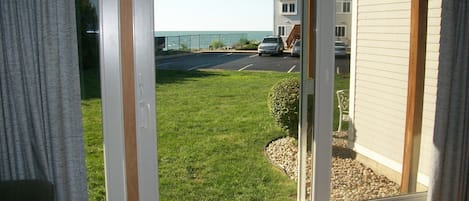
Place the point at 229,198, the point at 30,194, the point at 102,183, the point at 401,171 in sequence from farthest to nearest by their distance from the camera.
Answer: the point at 229,198 → the point at 401,171 → the point at 102,183 → the point at 30,194

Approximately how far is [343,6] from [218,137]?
137cm

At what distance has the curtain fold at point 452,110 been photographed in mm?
2535

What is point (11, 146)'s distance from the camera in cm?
198

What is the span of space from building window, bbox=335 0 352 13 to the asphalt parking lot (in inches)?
11.3

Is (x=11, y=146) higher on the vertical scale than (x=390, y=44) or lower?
lower

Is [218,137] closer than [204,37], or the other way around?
[204,37]

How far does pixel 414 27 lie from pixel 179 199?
1.89 m

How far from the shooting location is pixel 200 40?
2.65 m

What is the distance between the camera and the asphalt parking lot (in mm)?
2709

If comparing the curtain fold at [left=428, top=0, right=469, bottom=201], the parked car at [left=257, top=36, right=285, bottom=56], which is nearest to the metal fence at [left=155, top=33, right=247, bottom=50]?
the parked car at [left=257, top=36, right=285, bottom=56]

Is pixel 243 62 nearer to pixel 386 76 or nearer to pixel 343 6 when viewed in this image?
pixel 343 6

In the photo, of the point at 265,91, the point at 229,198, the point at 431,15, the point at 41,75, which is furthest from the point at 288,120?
the point at 41,75

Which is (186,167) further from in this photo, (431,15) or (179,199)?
(431,15)

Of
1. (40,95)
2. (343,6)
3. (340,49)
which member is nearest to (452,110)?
(340,49)
